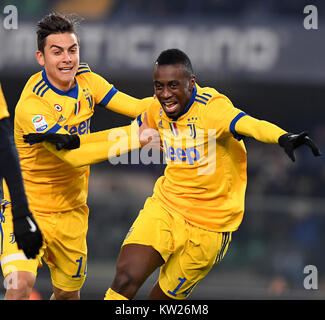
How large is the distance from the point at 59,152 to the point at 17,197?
1.60m

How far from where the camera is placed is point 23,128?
575 centimetres

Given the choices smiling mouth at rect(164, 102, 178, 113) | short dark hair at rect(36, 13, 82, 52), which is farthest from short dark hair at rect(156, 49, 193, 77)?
short dark hair at rect(36, 13, 82, 52)

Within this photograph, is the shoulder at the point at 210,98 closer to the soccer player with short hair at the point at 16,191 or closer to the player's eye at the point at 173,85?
the player's eye at the point at 173,85

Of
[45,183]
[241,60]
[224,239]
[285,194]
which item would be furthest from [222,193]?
[241,60]

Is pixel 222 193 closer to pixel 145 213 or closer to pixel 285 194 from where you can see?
pixel 145 213

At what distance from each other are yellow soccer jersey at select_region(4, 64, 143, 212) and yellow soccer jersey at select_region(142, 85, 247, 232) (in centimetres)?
51

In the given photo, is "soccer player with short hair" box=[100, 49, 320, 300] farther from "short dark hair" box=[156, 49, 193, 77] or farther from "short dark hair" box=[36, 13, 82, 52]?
"short dark hair" box=[36, 13, 82, 52]

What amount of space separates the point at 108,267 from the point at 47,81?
17.2 feet

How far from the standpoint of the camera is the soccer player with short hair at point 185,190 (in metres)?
5.41

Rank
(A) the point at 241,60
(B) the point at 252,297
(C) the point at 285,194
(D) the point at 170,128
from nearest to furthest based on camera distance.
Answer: (D) the point at 170,128, (B) the point at 252,297, (C) the point at 285,194, (A) the point at 241,60

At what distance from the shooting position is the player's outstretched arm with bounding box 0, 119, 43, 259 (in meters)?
3.86

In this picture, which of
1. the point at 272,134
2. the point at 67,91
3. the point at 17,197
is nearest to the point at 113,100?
the point at 67,91

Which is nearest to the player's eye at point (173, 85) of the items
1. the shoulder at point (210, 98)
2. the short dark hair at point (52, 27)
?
the shoulder at point (210, 98)

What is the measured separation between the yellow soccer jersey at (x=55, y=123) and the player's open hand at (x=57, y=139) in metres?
0.13
